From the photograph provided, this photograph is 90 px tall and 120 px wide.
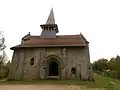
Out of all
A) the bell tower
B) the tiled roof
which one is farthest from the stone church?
the bell tower

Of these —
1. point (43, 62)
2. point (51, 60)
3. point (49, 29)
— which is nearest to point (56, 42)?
point (51, 60)

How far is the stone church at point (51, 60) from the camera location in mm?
30938

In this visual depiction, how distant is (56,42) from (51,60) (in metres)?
3.36

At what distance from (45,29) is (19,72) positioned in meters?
11.0

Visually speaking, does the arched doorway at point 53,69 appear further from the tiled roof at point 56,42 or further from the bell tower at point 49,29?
the bell tower at point 49,29

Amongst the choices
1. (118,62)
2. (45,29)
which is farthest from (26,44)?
(118,62)

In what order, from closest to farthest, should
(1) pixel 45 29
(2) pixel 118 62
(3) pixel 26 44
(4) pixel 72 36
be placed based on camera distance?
1. (2) pixel 118 62
2. (3) pixel 26 44
3. (4) pixel 72 36
4. (1) pixel 45 29

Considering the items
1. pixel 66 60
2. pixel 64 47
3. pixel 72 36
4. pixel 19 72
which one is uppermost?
pixel 72 36

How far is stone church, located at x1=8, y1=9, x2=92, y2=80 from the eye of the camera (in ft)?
102

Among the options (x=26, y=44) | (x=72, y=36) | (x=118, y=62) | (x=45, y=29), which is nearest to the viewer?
(x=118, y=62)

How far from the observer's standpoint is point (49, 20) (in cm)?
3988

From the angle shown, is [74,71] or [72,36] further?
[72,36]

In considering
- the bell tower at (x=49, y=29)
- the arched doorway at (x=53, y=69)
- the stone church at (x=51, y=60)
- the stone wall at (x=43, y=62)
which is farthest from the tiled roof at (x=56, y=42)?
the arched doorway at (x=53, y=69)

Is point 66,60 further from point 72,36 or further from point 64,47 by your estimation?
point 72,36
